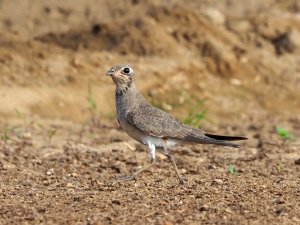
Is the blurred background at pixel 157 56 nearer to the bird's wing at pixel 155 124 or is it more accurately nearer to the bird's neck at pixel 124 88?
the bird's neck at pixel 124 88

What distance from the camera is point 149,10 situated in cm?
1772

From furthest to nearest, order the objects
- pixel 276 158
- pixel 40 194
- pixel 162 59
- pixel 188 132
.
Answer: pixel 162 59 → pixel 276 158 → pixel 188 132 → pixel 40 194

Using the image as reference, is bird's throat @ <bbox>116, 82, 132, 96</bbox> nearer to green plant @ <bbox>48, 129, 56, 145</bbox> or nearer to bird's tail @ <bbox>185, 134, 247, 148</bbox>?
bird's tail @ <bbox>185, 134, 247, 148</bbox>

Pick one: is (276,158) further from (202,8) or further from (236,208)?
(202,8)

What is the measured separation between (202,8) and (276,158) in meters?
7.03

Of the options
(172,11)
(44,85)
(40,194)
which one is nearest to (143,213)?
(40,194)

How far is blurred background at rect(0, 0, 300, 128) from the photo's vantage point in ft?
50.0

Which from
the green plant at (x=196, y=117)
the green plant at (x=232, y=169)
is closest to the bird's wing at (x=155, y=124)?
the green plant at (x=232, y=169)

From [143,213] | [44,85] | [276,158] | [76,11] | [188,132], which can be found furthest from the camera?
[76,11]

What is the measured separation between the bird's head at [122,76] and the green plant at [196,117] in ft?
9.92

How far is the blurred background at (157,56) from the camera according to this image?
1524cm

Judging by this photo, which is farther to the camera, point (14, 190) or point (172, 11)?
point (172, 11)

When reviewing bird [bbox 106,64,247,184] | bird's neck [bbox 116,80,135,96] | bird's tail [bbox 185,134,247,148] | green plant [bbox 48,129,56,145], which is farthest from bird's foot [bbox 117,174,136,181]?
green plant [bbox 48,129,56,145]

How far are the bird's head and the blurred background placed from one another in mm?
4047
